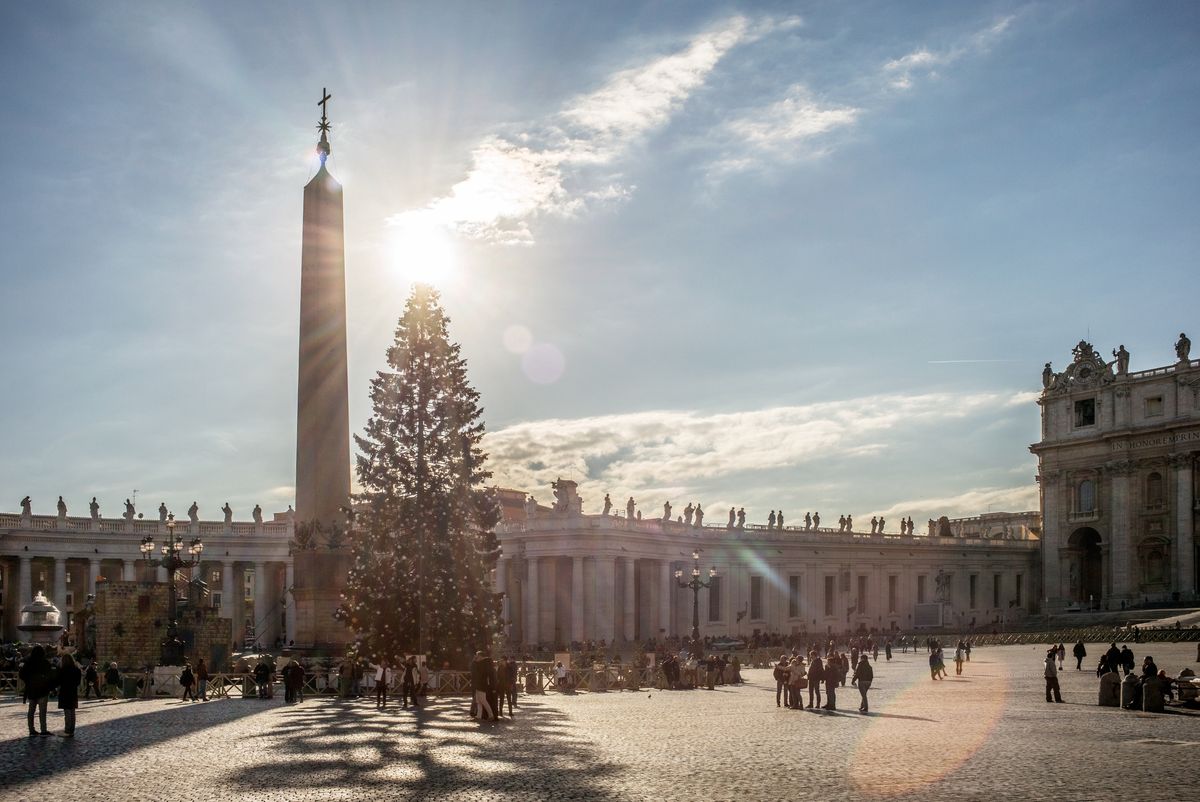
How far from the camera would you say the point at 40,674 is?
68.1 ft

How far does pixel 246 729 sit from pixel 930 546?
75.9 meters

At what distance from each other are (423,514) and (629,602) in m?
36.6

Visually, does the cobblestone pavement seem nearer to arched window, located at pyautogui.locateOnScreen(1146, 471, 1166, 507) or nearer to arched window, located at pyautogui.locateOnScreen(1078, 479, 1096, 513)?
arched window, located at pyautogui.locateOnScreen(1146, 471, 1166, 507)

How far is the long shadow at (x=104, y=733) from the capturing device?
1733 cm

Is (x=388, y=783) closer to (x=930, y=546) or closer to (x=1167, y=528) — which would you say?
(x=1167, y=528)

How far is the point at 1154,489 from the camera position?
81938 mm

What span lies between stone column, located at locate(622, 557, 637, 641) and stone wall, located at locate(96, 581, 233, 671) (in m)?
31.2

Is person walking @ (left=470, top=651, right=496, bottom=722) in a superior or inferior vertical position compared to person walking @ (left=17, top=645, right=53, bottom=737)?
inferior

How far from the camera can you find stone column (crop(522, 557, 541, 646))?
71.6 metres

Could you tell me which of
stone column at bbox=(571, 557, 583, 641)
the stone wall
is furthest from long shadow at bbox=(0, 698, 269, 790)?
stone column at bbox=(571, 557, 583, 641)

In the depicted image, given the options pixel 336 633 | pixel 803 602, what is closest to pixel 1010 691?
pixel 336 633

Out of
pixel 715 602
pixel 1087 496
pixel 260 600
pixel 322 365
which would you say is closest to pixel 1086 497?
pixel 1087 496

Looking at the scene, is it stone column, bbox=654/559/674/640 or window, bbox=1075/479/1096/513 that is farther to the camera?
window, bbox=1075/479/1096/513

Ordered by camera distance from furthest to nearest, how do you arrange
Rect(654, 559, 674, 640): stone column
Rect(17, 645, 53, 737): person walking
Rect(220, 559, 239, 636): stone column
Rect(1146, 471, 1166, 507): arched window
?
Rect(1146, 471, 1166, 507): arched window
Rect(220, 559, 239, 636): stone column
Rect(654, 559, 674, 640): stone column
Rect(17, 645, 53, 737): person walking
